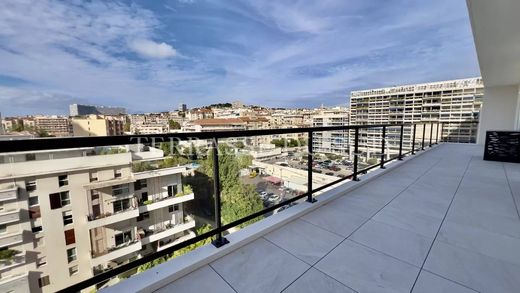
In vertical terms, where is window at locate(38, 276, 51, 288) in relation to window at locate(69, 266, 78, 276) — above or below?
below

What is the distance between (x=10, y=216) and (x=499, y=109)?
39.6 ft

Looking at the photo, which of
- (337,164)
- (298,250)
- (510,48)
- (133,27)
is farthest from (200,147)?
(133,27)

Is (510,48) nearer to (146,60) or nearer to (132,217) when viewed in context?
(132,217)

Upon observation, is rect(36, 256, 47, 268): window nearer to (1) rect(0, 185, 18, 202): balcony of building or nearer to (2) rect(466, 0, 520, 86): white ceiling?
(1) rect(0, 185, 18, 202): balcony of building

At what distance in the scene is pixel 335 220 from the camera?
1.96m

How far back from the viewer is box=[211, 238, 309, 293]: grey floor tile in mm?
1196

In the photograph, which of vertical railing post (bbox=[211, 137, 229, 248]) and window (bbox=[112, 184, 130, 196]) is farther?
vertical railing post (bbox=[211, 137, 229, 248])

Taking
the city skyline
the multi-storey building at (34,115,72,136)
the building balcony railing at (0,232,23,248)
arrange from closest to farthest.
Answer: the building balcony railing at (0,232,23,248) < the multi-storey building at (34,115,72,136) < the city skyline

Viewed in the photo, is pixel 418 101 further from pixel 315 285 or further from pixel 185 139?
pixel 185 139

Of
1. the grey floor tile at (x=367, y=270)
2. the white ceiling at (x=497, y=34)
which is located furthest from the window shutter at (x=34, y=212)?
the white ceiling at (x=497, y=34)

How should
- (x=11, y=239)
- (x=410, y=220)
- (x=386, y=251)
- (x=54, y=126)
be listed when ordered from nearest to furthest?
(x=11, y=239) < (x=386, y=251) < (x=410, y=220) < (x=54, y=126)

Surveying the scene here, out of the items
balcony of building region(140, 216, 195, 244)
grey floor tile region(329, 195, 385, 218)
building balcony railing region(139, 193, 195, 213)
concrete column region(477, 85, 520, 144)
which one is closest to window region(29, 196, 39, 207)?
building balcony railing region(139, 193, 195, 213)

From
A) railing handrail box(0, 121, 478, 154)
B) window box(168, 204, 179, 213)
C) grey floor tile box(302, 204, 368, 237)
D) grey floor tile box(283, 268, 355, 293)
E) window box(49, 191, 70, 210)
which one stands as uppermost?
railing handrail box(0, 121, 478, 154)

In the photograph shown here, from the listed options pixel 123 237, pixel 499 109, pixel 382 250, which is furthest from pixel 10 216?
pixel 499 109
